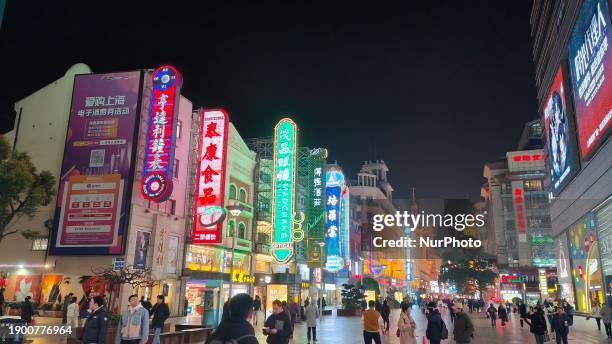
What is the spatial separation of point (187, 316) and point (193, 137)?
12590 mm

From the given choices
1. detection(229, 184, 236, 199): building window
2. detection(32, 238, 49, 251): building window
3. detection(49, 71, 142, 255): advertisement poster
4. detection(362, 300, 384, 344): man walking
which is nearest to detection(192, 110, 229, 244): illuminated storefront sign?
detection(49, 71, 142, 255): advertisement poster

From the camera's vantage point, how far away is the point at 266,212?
137ft

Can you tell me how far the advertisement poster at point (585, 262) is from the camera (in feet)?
96.8

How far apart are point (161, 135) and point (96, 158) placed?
15.7 ft

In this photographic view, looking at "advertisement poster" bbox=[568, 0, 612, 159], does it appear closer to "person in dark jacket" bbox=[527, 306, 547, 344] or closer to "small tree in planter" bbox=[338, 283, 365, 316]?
"person in dark jacket" bbox=[527, 306, 547, 344]

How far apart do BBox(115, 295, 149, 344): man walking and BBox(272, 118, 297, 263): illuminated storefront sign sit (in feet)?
91.8

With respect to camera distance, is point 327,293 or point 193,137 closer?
point 193,137

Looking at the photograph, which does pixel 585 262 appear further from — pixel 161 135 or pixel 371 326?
pixel 161 135

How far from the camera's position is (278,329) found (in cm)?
920

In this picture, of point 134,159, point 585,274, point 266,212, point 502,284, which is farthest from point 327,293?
point 134,159

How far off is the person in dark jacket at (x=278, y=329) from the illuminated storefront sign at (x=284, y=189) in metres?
29.0

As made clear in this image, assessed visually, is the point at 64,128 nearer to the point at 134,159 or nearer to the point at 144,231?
the point at 134,159

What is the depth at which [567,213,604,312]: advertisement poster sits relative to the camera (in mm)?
29500

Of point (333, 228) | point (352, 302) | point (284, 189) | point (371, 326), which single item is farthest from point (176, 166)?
point (333, 228)
